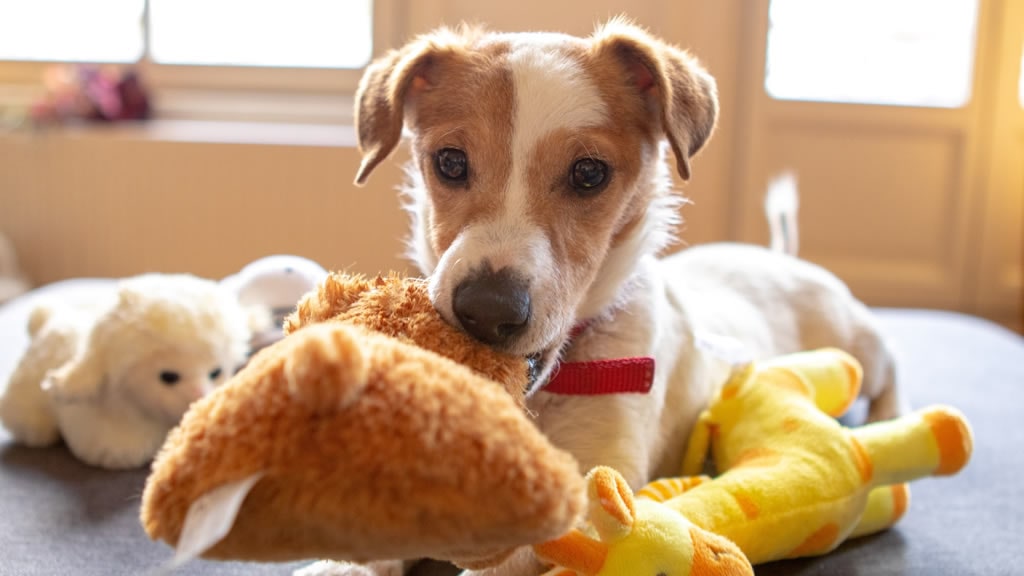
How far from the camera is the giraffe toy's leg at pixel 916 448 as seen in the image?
A: 1.38 metres

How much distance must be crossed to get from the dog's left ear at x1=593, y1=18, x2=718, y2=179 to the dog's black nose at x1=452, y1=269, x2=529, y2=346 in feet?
1.58

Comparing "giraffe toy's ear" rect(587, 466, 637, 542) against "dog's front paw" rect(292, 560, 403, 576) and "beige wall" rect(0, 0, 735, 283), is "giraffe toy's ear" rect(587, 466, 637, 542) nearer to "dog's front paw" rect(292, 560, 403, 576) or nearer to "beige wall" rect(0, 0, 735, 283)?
"dog's front paw" rect(292, 560, 403, 576)

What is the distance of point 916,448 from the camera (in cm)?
138

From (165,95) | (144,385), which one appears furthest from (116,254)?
(144,385)

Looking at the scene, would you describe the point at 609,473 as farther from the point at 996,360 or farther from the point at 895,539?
the point at 996,360

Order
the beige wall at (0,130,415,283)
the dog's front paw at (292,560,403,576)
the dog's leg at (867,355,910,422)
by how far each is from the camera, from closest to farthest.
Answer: the dog's front paw at (292,560,403,576) < the dog's leg at (867,355,910,422) < the beige wall at (0,130,415,283)

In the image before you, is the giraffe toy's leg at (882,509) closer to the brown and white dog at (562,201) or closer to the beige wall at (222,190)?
the brown and white dog at (562,201)

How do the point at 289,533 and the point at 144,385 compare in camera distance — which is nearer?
the point at 289,533

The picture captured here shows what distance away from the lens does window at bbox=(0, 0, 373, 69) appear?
13.6 feet

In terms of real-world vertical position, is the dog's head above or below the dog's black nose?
above

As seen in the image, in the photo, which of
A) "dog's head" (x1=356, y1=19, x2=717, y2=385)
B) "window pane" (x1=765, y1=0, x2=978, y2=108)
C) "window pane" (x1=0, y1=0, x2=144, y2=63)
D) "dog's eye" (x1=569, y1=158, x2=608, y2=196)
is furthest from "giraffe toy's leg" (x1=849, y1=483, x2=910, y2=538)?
"window pane" (x1=0, y1=0, x2=144, y2=63)

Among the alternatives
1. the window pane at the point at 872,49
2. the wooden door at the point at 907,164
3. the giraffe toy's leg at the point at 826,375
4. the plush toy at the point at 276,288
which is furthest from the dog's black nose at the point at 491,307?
the window pane at the point at 872,49

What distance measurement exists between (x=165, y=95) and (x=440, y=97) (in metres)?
3.11

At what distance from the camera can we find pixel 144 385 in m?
1.72
